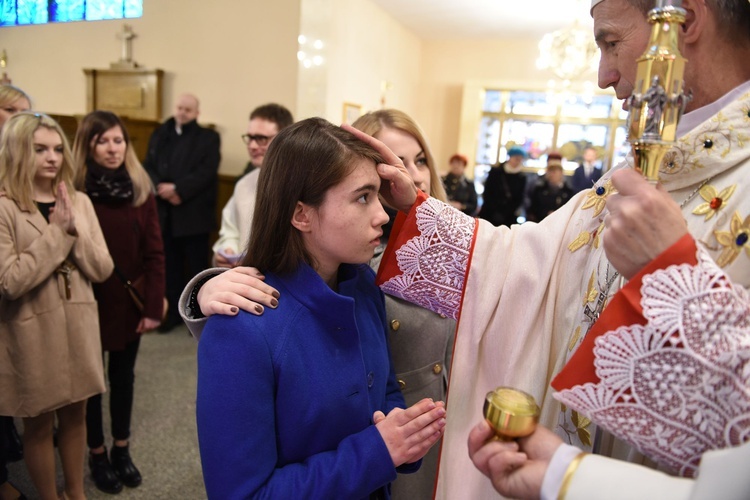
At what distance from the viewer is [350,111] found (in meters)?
6.95

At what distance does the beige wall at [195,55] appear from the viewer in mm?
2523

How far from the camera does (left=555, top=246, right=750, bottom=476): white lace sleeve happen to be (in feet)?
2.38

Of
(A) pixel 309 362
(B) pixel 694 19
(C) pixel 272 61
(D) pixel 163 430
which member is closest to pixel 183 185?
(C) pixel 272 61

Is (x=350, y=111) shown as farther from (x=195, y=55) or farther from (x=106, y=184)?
(x=106, y=184)

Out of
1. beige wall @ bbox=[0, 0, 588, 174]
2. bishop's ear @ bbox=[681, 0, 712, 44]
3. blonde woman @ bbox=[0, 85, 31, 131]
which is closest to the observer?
bishop's ear @ bbox=[681, 0, 712, 44]

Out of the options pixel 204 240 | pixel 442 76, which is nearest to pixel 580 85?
pixel 442 76

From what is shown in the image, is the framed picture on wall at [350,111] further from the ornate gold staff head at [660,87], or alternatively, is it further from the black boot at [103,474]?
the ornate gold staff head at [660,87]

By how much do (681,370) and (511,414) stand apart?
0.25m

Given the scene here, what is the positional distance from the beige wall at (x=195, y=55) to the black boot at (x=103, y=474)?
1.88 metres

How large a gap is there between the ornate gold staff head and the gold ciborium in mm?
411

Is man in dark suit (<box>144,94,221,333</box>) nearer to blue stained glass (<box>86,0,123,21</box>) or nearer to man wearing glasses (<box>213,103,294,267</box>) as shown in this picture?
man wearing glasses (<box>213,103,294,267</box>)

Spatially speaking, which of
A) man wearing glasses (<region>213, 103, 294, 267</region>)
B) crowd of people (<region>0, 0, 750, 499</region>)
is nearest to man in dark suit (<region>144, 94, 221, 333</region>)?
man wearing glasses (<region>213, 103, 294, 267</region>)

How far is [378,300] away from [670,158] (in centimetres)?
75

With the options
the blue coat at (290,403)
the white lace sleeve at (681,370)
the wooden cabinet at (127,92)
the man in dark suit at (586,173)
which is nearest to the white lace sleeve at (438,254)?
the blue coat at (290,403)
